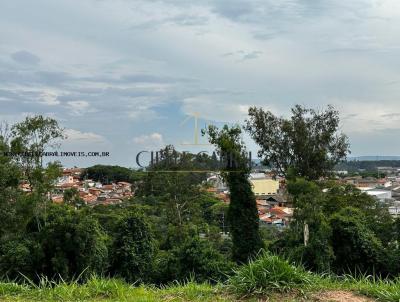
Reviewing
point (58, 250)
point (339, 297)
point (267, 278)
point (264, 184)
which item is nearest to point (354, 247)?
point (58, 250)

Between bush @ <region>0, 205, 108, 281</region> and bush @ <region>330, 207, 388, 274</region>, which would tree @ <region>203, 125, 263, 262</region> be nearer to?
bush @ <region>330, 207, 388, 274</region>

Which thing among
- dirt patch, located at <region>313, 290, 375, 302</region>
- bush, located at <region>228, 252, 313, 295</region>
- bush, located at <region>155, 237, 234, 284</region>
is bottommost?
bush, located at <region>155, 237, 234, 284</region>

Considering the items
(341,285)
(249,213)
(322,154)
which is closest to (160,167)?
(249,213)

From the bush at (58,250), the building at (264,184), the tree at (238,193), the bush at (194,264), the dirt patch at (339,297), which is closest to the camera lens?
the dirt patch at (339,297)

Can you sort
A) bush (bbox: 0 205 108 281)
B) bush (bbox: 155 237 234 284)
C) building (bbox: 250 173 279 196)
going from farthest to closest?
1. building (bbox: 250 173 279 196)
2. bush (bbox: 155 237 234 284)
3. bush (bbox: 0 205 108 281)

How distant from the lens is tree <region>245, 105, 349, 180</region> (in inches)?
747

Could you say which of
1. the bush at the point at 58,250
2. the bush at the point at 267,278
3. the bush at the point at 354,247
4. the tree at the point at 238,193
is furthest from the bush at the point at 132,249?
the bush at the point at 267,278

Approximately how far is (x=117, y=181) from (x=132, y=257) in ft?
94.4

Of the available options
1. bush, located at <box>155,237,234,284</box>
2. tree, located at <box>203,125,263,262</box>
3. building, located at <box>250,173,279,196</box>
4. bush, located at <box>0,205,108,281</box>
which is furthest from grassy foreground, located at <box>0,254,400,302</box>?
building, located at <box>250,173,279,196</box>

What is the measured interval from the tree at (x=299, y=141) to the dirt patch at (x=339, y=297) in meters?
15.0

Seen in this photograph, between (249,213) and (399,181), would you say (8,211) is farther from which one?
(399,181)

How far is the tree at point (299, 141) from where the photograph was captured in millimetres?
18984

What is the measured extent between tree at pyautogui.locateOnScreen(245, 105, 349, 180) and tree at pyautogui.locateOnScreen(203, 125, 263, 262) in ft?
6.83

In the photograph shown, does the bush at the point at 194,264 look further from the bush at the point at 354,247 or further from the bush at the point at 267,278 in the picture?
the bush at the point at 267,278
